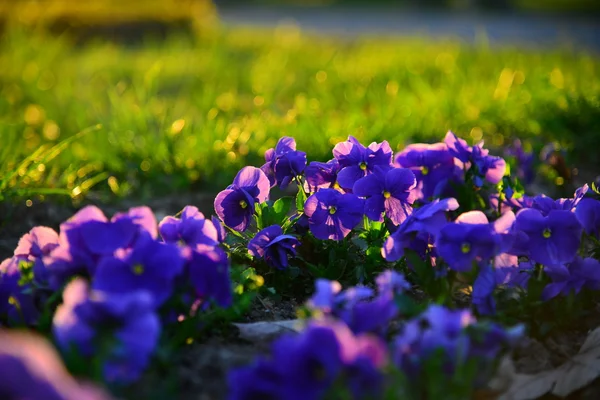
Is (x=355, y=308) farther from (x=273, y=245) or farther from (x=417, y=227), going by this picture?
(x=273, y=245)

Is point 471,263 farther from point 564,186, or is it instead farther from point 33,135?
point 33,135

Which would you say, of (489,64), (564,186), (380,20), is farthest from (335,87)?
(380,20)

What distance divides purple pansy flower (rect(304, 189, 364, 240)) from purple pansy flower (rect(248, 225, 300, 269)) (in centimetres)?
8

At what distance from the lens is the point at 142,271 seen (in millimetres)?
1401

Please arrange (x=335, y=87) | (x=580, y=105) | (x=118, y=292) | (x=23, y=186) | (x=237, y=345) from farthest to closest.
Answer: (x=335, y=87) → (x=580, y=105) → (x=23, y=186) → (x=237, y=345) → (x=118, y=292)

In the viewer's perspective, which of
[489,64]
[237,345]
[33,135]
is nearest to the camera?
[237,345]

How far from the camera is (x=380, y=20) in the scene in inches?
568

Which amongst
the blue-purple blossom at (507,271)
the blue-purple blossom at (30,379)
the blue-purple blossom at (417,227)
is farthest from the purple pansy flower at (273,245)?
the blue-purple blossom at (30,379)

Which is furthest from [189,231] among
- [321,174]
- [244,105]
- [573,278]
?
[244,105]

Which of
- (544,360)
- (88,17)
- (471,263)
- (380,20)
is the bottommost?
(380,20)

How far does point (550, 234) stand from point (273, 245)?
641mm

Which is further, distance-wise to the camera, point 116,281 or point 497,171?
point 497,171

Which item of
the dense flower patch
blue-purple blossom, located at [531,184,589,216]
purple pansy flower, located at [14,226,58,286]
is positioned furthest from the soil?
purple pansy flower, located at [14,226,58,286]

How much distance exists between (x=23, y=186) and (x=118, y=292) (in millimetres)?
1665
